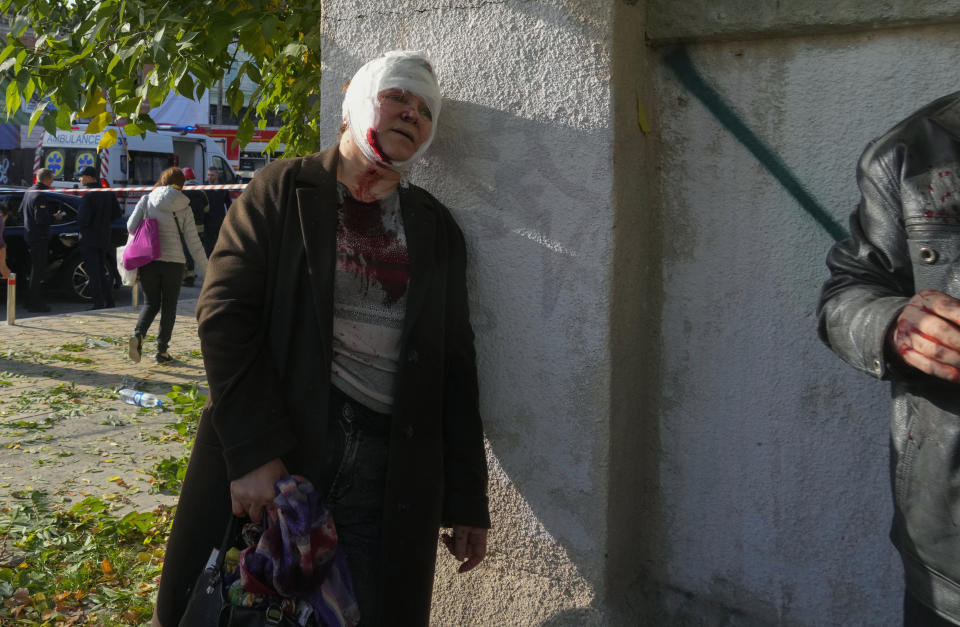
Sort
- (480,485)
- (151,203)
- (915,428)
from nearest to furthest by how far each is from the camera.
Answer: (915,428), (480,485), (151,203)

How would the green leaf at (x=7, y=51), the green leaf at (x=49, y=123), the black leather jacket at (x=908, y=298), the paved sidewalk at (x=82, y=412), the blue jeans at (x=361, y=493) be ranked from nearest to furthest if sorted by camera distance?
the black leather jacket at (x=908, y=298)
the blue jeans at (x=361, y=493)
the green leaf at (x=7, y=51)
the green leaf at (x=49, y=123)
the paved sidewalk at (x=82, y=412)

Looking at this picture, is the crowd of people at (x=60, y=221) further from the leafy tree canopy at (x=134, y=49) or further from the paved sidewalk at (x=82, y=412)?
the leafy tree canopy at (x=134, y=49)

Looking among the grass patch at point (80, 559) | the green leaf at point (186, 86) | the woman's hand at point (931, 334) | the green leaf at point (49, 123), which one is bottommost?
the grass patch at point (80, 559)

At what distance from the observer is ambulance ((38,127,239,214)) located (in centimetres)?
1727

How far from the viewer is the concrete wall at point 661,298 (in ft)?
8.00

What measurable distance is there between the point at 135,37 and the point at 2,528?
2.47 meters

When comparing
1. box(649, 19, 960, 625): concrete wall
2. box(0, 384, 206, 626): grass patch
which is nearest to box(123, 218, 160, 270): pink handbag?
box(0, 384, 206, 626): grass patch

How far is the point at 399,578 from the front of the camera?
2.39m

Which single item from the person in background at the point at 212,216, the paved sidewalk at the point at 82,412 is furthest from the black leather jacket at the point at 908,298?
the person in background at the point at 212,216

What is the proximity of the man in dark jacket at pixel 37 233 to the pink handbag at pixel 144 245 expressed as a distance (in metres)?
4.45

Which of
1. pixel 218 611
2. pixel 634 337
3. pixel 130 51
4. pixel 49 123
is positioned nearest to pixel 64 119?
pixel 49 123

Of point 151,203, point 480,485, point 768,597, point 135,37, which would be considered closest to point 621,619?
point 768,597

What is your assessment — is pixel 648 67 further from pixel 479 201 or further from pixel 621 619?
pixel 621 619

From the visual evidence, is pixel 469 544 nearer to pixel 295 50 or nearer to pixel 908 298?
pixel 908 298
